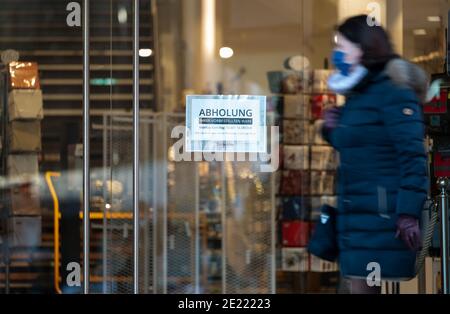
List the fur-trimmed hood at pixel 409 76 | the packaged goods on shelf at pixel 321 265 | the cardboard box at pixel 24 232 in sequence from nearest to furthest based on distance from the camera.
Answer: the fur-trimmed hood at pixel 409 76, the packaged goods on shelf at pixel 321 265, the cardboard box at pixel 24 232

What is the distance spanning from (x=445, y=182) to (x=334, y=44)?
1027 millimetres

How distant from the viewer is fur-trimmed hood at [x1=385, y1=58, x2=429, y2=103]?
214 inches

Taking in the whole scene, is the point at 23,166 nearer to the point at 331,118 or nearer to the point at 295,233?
the point at 295,233

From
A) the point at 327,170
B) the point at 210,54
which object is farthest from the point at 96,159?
the point at 327,170

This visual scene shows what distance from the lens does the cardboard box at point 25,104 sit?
6410mm

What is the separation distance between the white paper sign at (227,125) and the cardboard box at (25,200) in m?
1.04

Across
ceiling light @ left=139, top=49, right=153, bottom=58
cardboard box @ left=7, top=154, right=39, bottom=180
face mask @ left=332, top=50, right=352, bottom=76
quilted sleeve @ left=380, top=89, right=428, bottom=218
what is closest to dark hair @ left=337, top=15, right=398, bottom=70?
face mask @ left=332, top=50, right=352, bottom=76

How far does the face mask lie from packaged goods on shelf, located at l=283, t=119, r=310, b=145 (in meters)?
0.51

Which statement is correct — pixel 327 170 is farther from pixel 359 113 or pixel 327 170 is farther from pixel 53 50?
pixel 53 50

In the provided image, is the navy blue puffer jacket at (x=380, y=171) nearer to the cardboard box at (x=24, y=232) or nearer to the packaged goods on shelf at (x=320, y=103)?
the packaged goods on shelf at (x=320, y=103)

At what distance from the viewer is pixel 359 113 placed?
532 cm

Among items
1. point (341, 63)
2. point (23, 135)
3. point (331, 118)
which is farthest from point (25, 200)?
point (341, 63)

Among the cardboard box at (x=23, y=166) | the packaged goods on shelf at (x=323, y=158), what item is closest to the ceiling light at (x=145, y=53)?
the cardboard box at (x=23, y=166)

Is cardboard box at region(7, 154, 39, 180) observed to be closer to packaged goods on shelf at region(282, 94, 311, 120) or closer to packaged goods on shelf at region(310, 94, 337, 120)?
packaged goods on shelf at region(282, 94, 311, 120)
